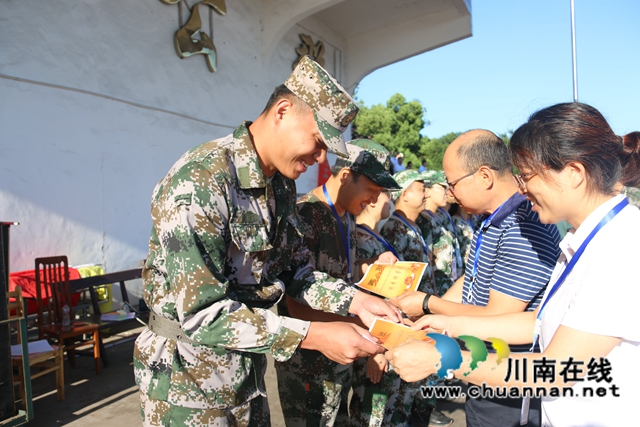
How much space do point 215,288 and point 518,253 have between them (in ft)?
4.12

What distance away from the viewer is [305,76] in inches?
70.9

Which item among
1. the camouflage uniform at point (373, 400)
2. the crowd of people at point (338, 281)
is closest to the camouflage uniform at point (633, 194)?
the crowd of people at point (338, 281)

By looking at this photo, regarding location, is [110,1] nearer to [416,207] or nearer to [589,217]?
[416,207]

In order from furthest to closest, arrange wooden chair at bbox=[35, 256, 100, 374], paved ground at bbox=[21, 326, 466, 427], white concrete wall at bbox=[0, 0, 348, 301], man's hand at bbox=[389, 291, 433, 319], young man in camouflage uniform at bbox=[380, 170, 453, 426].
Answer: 1. white concrete wall at bbox=[0, 0, 348, 301]
2. wooden chair at bbox=[35, 256, 100, 374]
3. young man in camouflage uniform at bbox=[380, 170, 453, 426]
4. paved ground at bbox=[21, 326, 466, 427]
5. man's hand at bbox=[389, 291, 433, 319]

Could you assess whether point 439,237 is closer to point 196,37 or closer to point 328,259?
point 328,259

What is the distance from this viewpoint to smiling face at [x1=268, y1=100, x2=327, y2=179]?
1.78 metres

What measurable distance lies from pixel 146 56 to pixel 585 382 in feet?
21.4

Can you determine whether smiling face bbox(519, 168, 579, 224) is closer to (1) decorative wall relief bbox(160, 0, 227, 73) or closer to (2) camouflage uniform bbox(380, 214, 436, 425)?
(2) camouflage uniform bbox(380, 214, 436, 425)

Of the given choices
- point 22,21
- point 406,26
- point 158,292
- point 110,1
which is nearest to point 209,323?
point 158,292

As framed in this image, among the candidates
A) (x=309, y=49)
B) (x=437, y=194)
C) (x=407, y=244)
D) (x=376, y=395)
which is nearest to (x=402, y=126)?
(x=309, y=49)

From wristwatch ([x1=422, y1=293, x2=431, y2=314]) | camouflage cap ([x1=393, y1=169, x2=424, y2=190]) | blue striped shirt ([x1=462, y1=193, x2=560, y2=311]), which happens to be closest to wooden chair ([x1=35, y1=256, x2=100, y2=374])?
camouflage cap ([x1=393, y1=169, x2=424, y2=190])

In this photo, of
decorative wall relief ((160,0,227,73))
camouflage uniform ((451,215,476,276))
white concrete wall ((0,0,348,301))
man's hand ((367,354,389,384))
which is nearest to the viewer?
man's hand ((367,354,389,384))

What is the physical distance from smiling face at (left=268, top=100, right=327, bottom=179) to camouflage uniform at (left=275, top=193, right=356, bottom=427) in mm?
705

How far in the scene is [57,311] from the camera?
4664 mm
